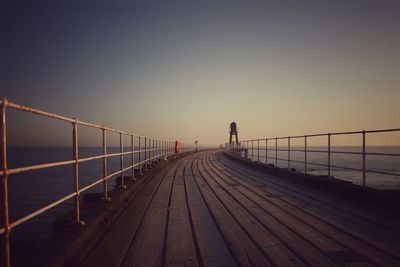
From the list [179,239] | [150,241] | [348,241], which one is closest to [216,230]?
[179,239]

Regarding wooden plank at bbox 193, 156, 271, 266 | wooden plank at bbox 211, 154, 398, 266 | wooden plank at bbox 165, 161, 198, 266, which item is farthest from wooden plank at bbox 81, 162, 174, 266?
wooden plank at bbox 211, 154, 398, 266

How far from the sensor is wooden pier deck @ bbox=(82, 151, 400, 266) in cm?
267

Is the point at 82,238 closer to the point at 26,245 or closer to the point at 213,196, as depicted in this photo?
the point at 26,245

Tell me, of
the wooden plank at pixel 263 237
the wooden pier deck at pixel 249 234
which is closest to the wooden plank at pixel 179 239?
the wooden pier deck at pixel 249 234

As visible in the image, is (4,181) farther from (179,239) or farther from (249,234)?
(249,234)

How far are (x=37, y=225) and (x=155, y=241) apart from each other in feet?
45.0

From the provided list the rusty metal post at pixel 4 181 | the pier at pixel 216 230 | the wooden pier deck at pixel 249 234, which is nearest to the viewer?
the rusty metal post at pixel 4 181

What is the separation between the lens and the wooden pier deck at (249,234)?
267 centimetres

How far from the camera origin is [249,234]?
3391 mm

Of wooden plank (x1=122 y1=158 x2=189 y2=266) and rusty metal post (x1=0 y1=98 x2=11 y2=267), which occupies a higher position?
rusty metal post (x1=0 y1=98 x2=11 y2=267)

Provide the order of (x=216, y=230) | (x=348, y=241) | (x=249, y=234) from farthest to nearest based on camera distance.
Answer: (x=216, y=230), (x=249, y=234), (x=348, y=241)

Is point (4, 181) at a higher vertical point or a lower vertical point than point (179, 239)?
higher

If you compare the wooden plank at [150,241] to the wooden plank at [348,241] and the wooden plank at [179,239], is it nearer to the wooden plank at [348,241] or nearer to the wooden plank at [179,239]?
the wooden plank at [179,239]

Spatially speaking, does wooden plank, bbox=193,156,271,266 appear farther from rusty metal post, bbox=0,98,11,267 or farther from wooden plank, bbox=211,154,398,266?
rusty metal post, bbox=0,98,11,267
